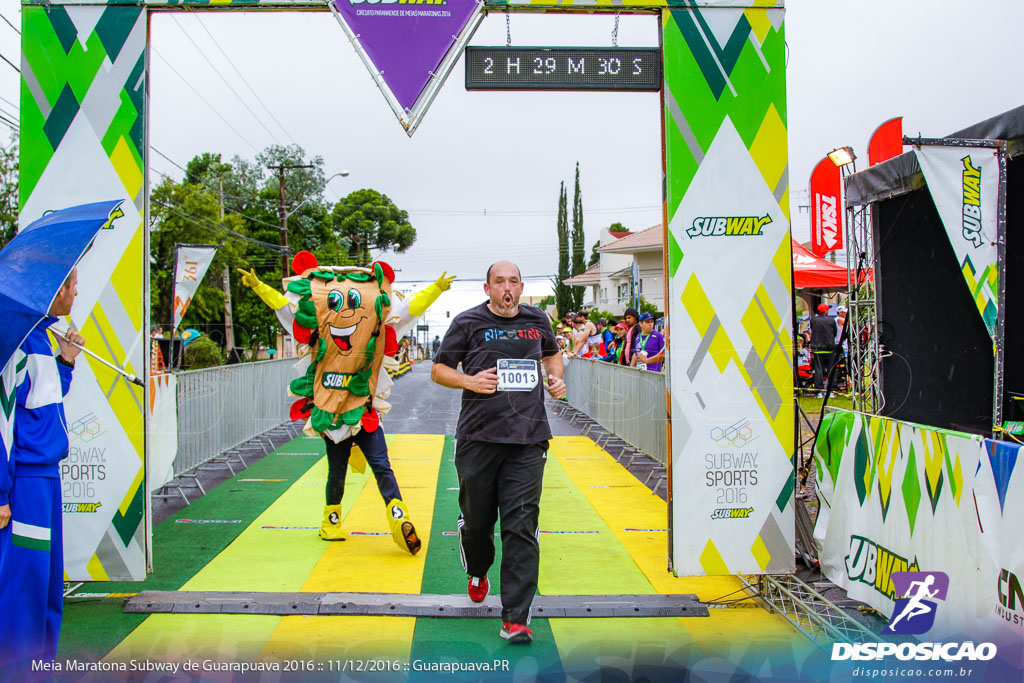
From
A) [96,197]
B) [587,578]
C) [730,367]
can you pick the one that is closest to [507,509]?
[587,578]

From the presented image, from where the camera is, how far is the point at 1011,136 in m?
4.72

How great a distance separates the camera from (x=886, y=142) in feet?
17.9

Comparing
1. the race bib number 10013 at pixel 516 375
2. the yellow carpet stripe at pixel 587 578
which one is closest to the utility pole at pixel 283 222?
the yellow carpet stripe at pixel 587 578

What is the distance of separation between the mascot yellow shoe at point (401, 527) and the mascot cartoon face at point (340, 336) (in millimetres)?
741

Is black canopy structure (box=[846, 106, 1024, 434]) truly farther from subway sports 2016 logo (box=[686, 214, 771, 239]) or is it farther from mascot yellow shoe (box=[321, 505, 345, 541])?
mascot yellow shoe (box=[321, 505, 345, 541])

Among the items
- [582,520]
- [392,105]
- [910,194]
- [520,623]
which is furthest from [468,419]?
[910,194]

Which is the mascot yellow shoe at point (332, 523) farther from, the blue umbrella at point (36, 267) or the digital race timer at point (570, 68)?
the digital race timer at point (570, 68)

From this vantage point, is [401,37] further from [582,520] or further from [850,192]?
[582,520]

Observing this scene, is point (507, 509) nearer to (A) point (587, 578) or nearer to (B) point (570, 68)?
(A) point (587, 578)

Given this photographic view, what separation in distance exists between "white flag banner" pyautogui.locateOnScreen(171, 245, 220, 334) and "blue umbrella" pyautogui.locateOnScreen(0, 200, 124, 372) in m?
8.98

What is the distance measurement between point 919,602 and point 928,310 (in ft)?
10.6

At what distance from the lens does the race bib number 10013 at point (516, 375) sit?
13.6ft

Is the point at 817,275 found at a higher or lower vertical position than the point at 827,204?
lower

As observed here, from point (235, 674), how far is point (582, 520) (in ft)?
12.4
